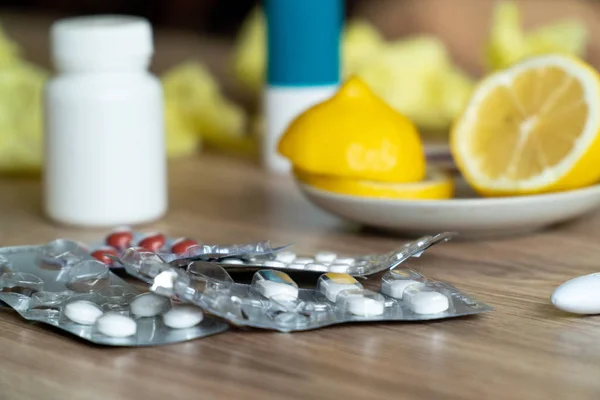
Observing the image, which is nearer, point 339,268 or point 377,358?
point 377,358

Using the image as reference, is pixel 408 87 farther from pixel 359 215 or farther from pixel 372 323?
pixel 372 323

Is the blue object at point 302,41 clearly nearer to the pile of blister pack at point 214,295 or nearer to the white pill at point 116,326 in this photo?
the pile of blister pack at point 214,295

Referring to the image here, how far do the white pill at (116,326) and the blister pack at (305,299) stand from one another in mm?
29

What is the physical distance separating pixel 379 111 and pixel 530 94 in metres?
0.13

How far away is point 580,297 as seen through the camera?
1.99ft

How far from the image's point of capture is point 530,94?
2.78 feet

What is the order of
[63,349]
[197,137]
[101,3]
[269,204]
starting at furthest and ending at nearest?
[101,3] → [197,137] → [269,204] → [63,349]

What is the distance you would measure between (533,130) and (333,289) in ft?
1.00

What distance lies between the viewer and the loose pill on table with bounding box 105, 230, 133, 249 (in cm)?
76

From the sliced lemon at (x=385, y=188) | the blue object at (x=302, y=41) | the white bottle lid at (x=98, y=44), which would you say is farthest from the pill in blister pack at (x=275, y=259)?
the blue object at (x=302, y=41)

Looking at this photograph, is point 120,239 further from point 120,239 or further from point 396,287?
point 396,287

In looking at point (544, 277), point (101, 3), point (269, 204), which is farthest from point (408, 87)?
point (101, 3)

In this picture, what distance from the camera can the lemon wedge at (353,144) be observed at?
0.82m

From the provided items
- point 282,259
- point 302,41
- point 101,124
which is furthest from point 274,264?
point 302,41
